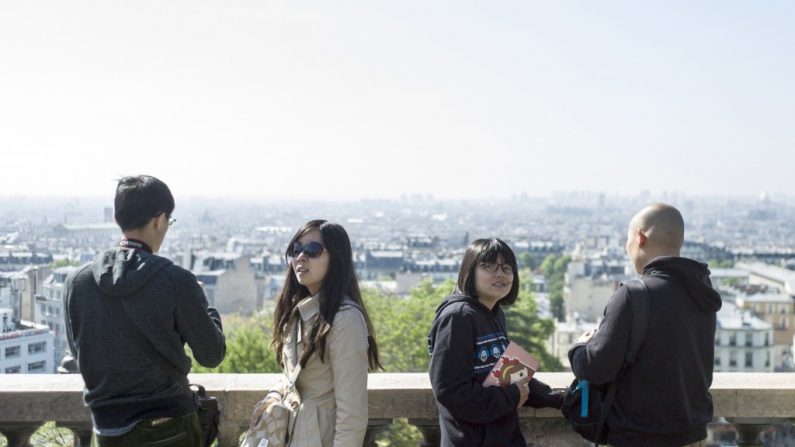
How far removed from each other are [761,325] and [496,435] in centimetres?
7469

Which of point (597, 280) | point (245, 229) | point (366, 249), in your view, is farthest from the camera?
point (245, 229)

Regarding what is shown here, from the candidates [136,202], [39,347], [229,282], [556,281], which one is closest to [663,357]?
[136,202]

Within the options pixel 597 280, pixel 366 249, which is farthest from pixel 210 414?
pixel 366 249

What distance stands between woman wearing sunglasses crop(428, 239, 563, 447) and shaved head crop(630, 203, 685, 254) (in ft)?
1.79

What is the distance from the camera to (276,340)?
3773mm

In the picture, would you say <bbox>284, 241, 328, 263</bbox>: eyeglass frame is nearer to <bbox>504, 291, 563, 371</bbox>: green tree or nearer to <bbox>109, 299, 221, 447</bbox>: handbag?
<bbox>109, 299, 221, 447</bbox>: handbag

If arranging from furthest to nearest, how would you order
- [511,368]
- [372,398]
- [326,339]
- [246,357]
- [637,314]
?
[246,357], [372,398], [511,368], [326,339], [637,314]

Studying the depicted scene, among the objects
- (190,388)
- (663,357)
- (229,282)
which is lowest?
(229,282)

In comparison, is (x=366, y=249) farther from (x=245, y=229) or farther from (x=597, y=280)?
(x=597, y=280)

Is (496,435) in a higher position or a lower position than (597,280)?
higher

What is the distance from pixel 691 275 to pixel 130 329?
83.0 inches

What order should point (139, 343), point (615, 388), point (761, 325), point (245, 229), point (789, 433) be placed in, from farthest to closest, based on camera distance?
point (245, 229) < point (761, 325) < point (789, 433) < point (615, 388) < point (139, 343)

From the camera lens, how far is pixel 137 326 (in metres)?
3.27

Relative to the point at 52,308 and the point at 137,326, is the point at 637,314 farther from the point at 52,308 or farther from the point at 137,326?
the point at 52,308
